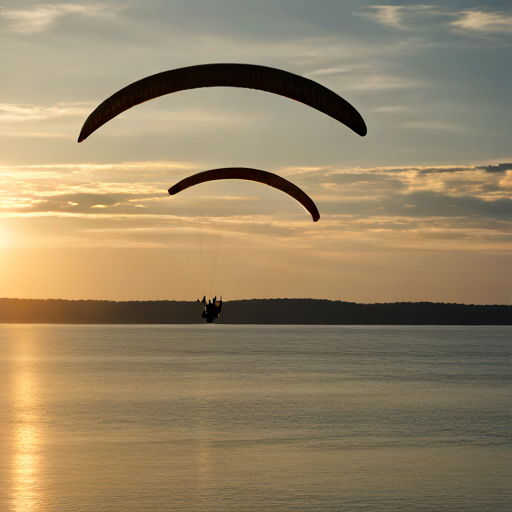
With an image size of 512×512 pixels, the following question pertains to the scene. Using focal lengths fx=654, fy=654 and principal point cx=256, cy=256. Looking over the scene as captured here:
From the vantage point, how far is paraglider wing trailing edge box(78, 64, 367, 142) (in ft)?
61.3

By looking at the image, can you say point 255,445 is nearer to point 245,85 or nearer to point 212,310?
point 212,310

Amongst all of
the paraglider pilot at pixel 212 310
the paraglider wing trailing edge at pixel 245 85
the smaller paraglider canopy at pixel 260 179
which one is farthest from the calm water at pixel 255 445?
the paraglider wing trailing edge at pixel 245 85

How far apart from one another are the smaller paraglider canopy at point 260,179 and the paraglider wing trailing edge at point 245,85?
9.98m

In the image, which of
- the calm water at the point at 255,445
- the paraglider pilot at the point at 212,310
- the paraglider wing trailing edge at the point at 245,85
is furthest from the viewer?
the calm water at the point at 255,445

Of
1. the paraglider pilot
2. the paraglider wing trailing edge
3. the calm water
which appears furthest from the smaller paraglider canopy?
the calm water

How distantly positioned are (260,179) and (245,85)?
1029 centimetres

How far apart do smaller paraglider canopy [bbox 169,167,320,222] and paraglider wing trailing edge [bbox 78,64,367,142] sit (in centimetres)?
998

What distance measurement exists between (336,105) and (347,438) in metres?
35.7

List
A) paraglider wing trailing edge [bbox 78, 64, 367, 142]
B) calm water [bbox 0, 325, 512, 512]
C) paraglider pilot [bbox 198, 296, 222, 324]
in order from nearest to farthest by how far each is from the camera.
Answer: paraglider wing trailing edge [bbox 78, 64, 367, 142]
paraglider pilot [bbox 198, 296, 222, 324]
calm water [bbox 0, 325, 512, 512]

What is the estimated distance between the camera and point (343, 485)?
112ft

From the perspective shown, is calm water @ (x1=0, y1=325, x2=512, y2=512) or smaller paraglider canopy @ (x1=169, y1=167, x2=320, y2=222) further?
calm water @ (x1=0, y1=325, x2=512, y2=512)

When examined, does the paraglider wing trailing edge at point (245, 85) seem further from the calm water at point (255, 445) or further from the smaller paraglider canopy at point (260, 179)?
the calm water at point (255, 445)

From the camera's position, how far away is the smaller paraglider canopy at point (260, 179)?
28922 millimetres

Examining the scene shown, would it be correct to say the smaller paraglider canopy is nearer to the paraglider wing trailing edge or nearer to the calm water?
the paraglider wing trailing edge
